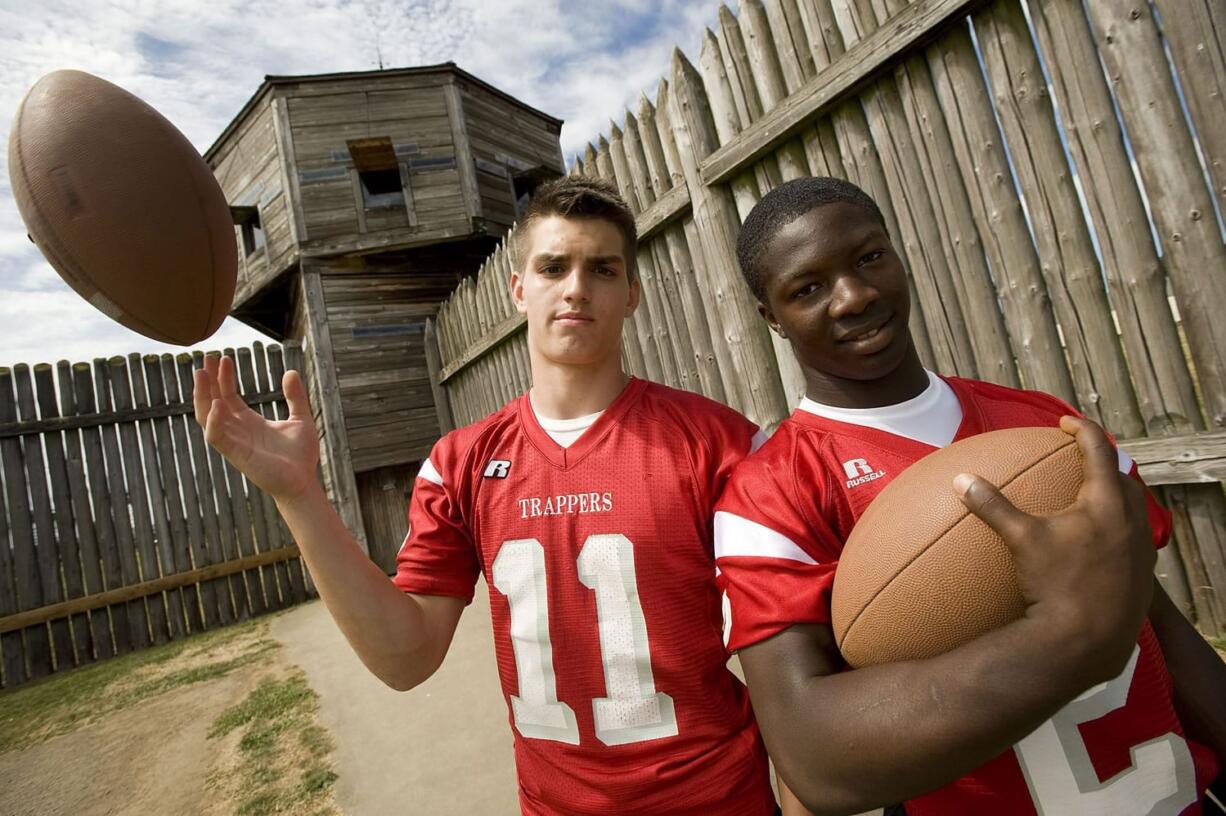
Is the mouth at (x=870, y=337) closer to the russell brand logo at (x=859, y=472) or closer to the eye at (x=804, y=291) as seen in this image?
the eye at (x=804, y=291)

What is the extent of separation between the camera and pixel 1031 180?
2270 millimetres

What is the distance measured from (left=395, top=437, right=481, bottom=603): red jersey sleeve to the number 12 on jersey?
0.17 m

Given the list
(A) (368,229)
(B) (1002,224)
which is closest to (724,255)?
(B) (1002,224)

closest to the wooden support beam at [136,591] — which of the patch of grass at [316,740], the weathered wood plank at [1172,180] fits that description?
the patch of grass at [316,740]

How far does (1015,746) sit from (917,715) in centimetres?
44

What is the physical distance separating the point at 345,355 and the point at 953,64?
789 centimetres

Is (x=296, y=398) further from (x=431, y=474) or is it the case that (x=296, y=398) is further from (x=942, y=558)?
(x=942, y=558)

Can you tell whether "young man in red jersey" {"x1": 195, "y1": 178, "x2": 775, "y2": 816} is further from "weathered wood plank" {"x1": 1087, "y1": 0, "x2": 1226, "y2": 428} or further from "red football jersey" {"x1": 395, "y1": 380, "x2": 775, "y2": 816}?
"weathered wood plank" {"x1": 1087, "y1": 0, "x2": 1226, "y2": 428}

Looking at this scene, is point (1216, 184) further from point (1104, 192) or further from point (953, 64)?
point (953, 64)

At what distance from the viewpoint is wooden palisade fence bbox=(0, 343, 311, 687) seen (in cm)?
658

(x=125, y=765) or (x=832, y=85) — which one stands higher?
(x=832, y=85)

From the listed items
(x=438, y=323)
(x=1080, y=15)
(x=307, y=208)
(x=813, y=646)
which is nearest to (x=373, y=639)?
(x=813, y=646)

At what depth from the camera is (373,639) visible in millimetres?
1526

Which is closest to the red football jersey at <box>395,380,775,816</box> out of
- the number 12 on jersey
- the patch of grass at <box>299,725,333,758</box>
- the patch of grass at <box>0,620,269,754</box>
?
the number 12 on jersey
